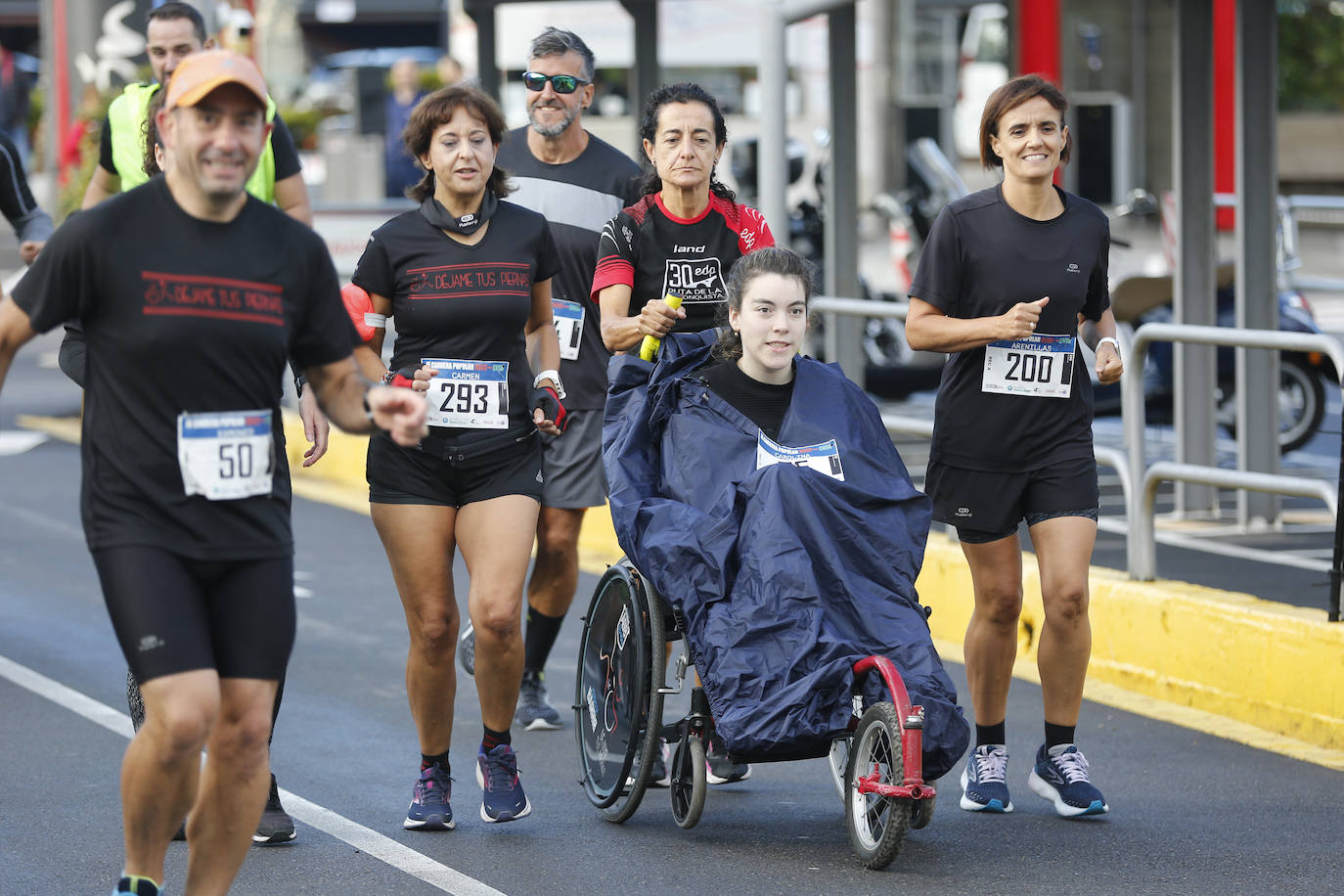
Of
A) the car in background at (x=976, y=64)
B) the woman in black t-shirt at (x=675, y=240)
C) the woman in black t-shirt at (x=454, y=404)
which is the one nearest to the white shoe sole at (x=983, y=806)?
the woman in black t-shirt at (x=454, y=404)

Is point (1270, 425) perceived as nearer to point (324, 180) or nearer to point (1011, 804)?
point (1011, 804)

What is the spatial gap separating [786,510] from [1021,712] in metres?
2.31

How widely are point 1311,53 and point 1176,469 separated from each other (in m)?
24.2

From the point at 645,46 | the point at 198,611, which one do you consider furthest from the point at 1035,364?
the point at 645,46

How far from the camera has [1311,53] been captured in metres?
30.2

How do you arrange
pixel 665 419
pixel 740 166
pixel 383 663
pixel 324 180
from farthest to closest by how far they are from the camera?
1. pixel 324 180
2. pixel 740 166
3. pixel 383 663
4. pixel 665 419

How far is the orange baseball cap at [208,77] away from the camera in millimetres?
4211

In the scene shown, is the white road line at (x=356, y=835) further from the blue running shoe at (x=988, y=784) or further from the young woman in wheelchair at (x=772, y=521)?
the blue running shoe at (x=988, y=784)

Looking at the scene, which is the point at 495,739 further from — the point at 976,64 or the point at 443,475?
the point at 976,64

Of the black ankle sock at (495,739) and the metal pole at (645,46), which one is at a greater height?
the metal pole at (645,46)

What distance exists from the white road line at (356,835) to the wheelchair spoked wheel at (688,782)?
682 mm

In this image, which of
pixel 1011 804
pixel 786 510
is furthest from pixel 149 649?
pixel 1011 804

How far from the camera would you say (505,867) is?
217 inches

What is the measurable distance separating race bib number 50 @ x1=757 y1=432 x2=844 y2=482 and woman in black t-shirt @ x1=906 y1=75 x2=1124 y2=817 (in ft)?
1.50
